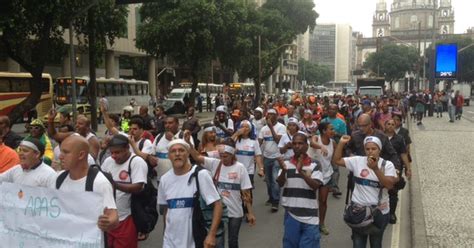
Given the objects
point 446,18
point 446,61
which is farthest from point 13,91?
point 446,18

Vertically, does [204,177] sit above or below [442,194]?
above

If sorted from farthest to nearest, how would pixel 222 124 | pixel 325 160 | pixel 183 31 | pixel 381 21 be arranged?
pixel 381 21 < pixel 183 31 < pixel 222 124 < pixel 325 160

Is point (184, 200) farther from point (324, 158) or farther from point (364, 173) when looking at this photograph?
point (324, 158)

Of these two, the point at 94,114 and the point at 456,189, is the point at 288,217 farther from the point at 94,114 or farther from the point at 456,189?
the point at 94,114

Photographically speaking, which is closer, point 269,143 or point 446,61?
point 269,143

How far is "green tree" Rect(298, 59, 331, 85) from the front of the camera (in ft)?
395

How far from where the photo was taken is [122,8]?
20578 millimetres

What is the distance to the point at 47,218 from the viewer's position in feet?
11.7

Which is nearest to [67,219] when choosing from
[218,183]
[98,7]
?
[218,183]

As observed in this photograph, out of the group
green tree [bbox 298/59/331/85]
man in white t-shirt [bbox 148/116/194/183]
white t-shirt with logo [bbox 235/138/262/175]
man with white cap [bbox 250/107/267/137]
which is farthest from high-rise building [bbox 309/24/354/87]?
man in white t-shirt [bbox 148/116/194/183]

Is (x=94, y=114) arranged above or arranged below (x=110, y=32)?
below

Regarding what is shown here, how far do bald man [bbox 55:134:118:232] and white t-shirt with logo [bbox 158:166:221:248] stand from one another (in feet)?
2.27

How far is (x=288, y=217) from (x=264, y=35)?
37663 millimetres

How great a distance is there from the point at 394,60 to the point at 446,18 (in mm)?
65981
